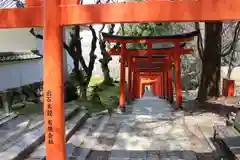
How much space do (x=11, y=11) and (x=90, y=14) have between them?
926 mm

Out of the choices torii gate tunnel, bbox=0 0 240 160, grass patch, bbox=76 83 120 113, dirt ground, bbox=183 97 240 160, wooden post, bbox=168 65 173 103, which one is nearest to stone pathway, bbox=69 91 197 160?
dirt ground, bbox=183 97 240 160

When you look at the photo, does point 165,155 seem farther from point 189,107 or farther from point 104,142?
point 189,107

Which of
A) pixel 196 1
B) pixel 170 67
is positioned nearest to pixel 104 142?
pixel 196 1

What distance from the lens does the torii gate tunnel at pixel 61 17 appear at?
11.1 ft

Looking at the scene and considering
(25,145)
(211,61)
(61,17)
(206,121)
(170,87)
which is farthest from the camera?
(170,87)

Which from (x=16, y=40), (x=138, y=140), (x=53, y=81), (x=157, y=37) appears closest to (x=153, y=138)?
(x=138, y=140)

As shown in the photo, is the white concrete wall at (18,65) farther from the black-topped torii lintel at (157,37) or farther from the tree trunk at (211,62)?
the tree trunk at (211,62)

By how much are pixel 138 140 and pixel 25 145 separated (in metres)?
2.29

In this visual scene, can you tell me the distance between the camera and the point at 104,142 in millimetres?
7117

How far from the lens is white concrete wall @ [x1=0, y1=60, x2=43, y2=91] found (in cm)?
998

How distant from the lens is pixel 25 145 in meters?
5.84

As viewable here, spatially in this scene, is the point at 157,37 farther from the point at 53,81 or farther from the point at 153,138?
the point at 53,81

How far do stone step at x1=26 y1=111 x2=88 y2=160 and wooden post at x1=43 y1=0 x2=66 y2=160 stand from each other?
1815mm

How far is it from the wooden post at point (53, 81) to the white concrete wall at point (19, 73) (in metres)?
6.50
